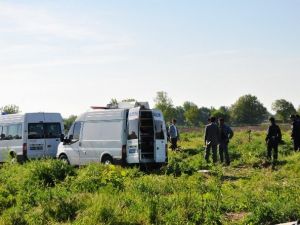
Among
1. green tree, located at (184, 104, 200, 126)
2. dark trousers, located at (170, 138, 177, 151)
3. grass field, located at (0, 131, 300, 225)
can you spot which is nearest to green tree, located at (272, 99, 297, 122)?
green tree, located at (184, 104, 200, 126)

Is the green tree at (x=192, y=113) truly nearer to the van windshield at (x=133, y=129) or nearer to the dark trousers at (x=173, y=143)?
the dark trousers at (x=173, y=143)

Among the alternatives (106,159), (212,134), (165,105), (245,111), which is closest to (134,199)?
(106,159)

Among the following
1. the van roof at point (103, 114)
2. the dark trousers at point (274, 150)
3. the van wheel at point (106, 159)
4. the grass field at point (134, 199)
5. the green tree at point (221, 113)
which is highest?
the green tree at point (221, 113)

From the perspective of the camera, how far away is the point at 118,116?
59.1 feet

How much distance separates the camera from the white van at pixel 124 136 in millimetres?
17750

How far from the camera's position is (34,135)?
22203 millimetres

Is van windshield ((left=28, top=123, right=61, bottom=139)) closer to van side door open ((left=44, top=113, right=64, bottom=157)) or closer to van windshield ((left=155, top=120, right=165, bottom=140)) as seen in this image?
van side door open ((left=44, top=113, right=64, bottom=157))

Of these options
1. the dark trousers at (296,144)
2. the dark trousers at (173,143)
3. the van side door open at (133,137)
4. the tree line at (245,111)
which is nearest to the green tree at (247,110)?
the tree line at (245,111)

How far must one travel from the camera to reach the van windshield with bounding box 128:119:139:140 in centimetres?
1758

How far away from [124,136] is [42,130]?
5885 millimetres

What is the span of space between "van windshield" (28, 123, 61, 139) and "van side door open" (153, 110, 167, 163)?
6339 mm

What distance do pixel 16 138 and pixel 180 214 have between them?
1473cm

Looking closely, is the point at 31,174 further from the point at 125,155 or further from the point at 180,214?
the point at 180,214

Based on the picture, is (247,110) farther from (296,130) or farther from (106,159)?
(106,159)
